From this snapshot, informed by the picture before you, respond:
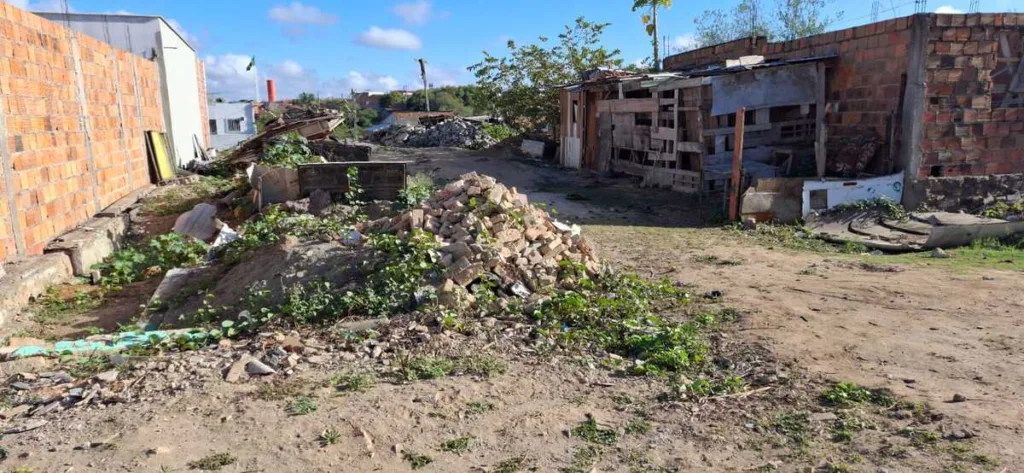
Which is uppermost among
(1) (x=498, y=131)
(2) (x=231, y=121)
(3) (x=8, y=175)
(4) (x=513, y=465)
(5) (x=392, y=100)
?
(5) (x=392, y=100)

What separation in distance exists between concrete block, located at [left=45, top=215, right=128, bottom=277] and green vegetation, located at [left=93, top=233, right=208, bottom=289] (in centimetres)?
15

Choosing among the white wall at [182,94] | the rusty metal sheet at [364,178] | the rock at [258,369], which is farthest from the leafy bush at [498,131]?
the rock at [258,369]

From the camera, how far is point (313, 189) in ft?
31.7

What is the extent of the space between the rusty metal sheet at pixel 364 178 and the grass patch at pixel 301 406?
19.0 feet

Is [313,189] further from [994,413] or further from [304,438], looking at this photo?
[994,413]

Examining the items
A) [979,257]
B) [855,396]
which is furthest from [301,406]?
[979,257]

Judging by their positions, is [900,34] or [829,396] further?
[900,34]

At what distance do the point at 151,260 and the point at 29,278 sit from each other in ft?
5.71

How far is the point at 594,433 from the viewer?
365 cm

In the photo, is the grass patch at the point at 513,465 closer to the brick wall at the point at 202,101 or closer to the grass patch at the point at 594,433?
the grass patch at the point at 594,433

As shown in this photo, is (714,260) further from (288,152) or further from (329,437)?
(288,152)

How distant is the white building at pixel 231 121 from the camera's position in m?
28.1

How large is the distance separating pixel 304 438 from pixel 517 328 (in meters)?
2.08

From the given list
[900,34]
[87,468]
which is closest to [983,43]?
[900,34]
